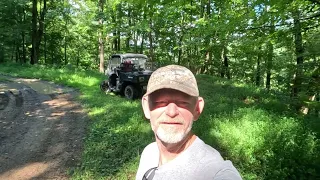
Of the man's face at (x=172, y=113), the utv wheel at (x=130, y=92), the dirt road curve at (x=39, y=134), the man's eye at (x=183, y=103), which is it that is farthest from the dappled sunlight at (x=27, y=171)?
the utv wheel at (x=130, y=92)

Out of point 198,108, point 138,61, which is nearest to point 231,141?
point 198,108

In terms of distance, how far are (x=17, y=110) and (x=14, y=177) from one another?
18.5 feet

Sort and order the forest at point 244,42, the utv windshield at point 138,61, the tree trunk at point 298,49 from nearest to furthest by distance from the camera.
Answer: the forest at point 244,42 → the tree trunk at point 298,49 → the utv windshield at point 138,61

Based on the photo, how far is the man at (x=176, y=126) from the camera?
54.9 inches

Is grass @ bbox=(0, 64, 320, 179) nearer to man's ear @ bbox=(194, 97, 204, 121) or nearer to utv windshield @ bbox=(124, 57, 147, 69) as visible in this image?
man's ear @ bbox=(194, 97, 204, 121)

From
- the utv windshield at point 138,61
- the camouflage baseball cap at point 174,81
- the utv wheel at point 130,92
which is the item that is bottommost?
the utv wheel at point 130,92

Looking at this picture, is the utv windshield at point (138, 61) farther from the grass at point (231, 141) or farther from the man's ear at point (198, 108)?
the man's ear at point (198, 108)

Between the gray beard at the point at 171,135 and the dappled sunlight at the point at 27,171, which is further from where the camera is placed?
the dappled sunlight at the point at 27,171

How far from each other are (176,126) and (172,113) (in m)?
0.08

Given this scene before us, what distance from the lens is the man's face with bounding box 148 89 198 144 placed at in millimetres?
1479

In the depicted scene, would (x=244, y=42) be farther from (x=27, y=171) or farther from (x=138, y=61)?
(x=138, y=61)

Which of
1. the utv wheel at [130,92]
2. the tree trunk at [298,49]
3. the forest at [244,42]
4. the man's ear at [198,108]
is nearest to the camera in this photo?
the man's ear at [198,108]

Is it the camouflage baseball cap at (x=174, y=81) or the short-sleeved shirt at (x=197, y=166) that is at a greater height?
the camouflage baseball cap at (x=174, y=81)

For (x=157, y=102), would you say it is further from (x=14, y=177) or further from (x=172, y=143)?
(x=14, y=177)
